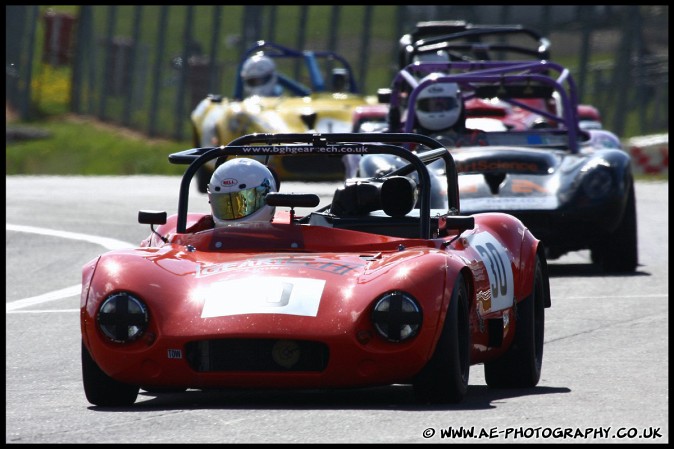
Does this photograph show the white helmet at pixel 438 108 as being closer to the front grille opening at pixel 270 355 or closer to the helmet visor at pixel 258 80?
the helmet visor at pixel 258 80

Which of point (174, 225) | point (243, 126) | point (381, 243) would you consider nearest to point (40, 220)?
point (243, 126)

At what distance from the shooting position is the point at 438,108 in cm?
1548

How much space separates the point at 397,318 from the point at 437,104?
8844 millimetres

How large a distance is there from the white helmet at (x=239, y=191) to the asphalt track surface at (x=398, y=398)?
0.99 metres

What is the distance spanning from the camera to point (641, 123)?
83.5 feet

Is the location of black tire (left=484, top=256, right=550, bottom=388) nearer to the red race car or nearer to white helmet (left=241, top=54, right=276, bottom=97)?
the red race car

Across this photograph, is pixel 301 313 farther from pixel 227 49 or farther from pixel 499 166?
pixel 227 49

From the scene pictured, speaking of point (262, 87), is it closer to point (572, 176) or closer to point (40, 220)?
point (40, 220)

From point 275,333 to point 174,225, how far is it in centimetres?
204

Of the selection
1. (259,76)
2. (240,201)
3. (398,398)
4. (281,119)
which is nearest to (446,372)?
(398,398)

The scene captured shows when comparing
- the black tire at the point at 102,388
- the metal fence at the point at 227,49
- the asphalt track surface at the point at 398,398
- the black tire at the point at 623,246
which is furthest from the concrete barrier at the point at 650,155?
the black tire at the point at 102,388

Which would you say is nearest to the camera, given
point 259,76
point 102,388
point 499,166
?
point 102,388

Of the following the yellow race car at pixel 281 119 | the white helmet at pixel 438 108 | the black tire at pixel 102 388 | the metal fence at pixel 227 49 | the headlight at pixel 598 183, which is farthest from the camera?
the metal fence at pixel 227 49

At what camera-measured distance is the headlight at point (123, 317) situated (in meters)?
6.93
